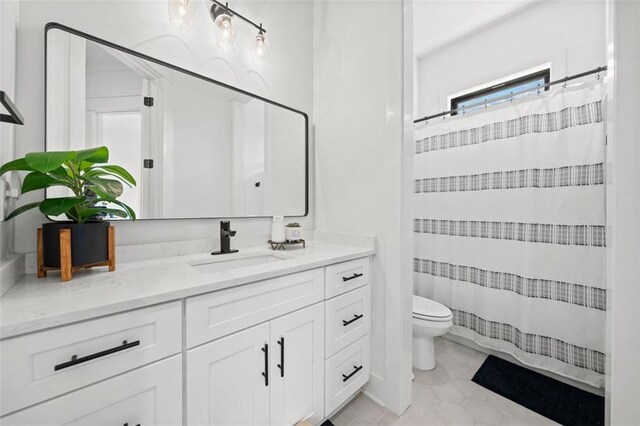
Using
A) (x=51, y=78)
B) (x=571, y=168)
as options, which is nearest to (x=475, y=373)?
(x=571, y=168)

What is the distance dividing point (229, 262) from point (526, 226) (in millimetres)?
1953

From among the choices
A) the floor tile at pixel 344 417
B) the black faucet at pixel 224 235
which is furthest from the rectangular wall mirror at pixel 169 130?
the floor tile at pixel 344 417

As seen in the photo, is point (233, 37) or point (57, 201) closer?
point (57, 201)

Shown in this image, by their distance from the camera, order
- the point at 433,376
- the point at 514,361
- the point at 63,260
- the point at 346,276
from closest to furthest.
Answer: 1. the point at 63,260
2. the point at 346,276
3. the point at 433,376
4. the point at 514,361

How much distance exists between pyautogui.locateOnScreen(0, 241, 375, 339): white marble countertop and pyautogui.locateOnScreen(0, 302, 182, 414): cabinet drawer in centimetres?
3

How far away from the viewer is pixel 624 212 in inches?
44.3

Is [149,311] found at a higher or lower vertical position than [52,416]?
higher

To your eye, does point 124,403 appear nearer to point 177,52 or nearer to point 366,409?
point 366,409

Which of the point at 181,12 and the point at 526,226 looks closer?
the point at 181,12

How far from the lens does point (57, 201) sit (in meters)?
0.82

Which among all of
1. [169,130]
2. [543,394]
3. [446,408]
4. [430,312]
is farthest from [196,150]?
[543,394]

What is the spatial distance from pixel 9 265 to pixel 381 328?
1.56m

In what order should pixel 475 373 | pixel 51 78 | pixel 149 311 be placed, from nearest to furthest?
pixel 149 311 < pixel 51 78 < pixel 475 373

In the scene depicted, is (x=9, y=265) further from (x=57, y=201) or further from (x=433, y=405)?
(x=433, y=405)
